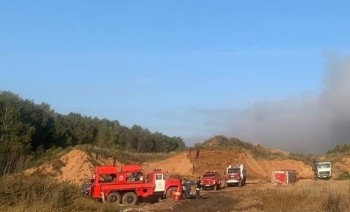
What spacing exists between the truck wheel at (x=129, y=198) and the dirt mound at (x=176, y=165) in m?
40.6

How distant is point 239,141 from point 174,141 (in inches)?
2435

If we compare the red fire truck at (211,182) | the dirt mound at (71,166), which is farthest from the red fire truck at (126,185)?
the dirt mound at (71,166)

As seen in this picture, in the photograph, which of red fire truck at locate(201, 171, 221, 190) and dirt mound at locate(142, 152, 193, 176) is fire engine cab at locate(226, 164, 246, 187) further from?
dirt mound at locate(142, 152, 193, 176)

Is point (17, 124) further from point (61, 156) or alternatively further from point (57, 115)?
point (57, 115)

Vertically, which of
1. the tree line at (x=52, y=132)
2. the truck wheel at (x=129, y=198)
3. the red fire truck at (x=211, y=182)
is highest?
the tree line at (x=52, y=132)

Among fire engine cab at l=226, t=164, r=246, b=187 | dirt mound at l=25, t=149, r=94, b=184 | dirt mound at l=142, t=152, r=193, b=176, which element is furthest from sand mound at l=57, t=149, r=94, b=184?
fire engine cab at l=226, t=164, r=246, b=187

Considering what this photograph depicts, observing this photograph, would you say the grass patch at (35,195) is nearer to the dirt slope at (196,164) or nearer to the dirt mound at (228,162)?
the dirt slope at (196,164)

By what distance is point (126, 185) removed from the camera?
116 ft

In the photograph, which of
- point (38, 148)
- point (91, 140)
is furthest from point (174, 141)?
point (38, 148)

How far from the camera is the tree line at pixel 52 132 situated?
76312 mm

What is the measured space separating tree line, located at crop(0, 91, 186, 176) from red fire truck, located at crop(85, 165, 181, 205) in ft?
40.7

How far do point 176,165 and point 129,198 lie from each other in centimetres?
4398

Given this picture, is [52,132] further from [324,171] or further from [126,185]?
[126,185]

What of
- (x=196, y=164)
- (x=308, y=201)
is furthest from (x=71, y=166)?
(x=308, y=201)
